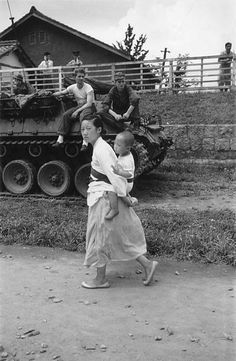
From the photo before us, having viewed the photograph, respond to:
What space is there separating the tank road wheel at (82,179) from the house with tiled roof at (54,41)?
18942mm

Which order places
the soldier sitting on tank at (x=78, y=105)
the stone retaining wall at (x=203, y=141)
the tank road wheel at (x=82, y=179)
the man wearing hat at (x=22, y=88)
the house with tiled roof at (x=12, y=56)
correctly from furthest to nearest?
the house with tiled roof at (x=12, y=56)
the stone retaining wall at (x=203, y=141)
the man wearing hat at (x=22, y=88)
the tank road wheel at (x=82, y=179)
the soldier sitting on tank at (x=78, y=105)

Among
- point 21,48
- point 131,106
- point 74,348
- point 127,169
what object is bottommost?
point 74,348

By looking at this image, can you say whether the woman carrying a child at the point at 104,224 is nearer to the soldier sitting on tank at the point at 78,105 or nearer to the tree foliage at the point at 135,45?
the soldier sitting on tank at the point at 78,105

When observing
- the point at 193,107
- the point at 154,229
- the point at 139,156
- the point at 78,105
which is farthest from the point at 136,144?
the point at 193,107

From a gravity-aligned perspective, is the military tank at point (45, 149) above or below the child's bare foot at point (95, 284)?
above

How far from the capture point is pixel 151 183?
12.0m

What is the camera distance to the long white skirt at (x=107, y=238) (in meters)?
5.06

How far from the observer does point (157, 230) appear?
23.1 feet

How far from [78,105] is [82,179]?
56.0 inches

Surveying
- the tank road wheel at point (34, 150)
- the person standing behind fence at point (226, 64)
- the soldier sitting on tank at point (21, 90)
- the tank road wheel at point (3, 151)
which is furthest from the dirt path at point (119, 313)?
the person standing behind fence at point (226, 64)

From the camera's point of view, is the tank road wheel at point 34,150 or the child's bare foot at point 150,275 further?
the tank road wheel at point 34,150

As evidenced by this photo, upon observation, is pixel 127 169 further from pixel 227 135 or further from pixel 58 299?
pixel 227 135

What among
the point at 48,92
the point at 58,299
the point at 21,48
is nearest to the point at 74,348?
the point at 58,299

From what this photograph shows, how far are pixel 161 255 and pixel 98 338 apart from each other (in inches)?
95.3
